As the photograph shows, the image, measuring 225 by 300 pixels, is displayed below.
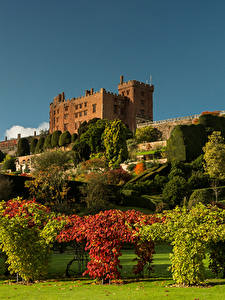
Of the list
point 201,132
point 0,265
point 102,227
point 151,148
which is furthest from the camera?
point 151,148

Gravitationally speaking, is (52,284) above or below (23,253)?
below

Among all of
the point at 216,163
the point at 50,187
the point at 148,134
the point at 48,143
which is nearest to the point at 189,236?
the point at 50,187

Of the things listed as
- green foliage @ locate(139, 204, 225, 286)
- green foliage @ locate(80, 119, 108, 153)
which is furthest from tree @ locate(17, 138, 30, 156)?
green foliage @ locate(139, 204, 225, 286)

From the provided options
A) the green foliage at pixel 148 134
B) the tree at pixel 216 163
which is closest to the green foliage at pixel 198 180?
the tree at pixel 216 163

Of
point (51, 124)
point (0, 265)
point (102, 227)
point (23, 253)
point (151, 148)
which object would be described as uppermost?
point (51, 124)

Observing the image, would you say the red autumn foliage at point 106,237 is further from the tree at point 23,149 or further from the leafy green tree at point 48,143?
the tree at point 23,149

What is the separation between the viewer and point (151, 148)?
4694 cm

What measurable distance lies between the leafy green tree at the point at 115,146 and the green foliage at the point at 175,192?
13779 millimetres

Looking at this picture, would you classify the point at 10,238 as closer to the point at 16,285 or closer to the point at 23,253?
the point at 23,253

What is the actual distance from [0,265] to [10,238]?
4.12 m

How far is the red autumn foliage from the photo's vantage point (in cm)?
920

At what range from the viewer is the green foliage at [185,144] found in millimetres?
35594

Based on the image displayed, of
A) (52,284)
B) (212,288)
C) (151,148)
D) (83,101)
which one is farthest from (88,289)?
(83,101)

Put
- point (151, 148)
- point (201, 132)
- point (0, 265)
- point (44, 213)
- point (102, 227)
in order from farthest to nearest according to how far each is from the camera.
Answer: point (151, 148) < point (201, 132) < point (0, 265) < point (44, 213) < point (102, 227)
